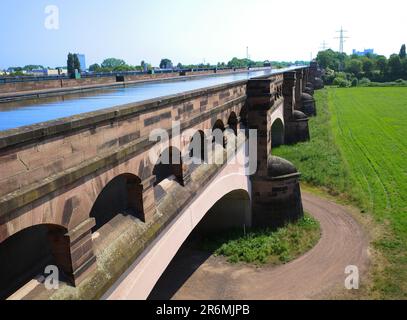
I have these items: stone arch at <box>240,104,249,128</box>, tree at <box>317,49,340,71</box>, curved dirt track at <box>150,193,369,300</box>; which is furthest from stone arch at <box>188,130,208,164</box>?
tree at <box>317,49,340,71</box>

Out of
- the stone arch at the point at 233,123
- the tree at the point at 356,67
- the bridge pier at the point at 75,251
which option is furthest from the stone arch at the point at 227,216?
the tree at the point at 356,67

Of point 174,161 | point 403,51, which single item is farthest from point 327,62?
point 174,161

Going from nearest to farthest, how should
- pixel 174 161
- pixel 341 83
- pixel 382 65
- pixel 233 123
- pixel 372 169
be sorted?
pixel 174 161 < pixel 233 123 < pixel 372 169 < pixel 341 83 < pixel 382 65

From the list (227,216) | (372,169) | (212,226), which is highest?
(227,216)

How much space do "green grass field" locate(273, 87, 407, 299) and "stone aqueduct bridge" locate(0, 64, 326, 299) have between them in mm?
8604

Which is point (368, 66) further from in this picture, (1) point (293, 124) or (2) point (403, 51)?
(1) point (293, 124)

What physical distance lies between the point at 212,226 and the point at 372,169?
1684cm

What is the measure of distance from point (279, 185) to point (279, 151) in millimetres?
15666

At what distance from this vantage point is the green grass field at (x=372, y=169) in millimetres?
18000

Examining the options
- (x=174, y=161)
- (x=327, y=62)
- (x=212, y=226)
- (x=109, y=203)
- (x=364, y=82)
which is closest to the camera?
(x=174, y=161)

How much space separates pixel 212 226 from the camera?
2181cm

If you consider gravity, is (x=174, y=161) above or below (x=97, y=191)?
below

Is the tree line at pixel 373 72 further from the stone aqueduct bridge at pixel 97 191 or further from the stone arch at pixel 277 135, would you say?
the stone aqueduct bridge at pixel 97 191
